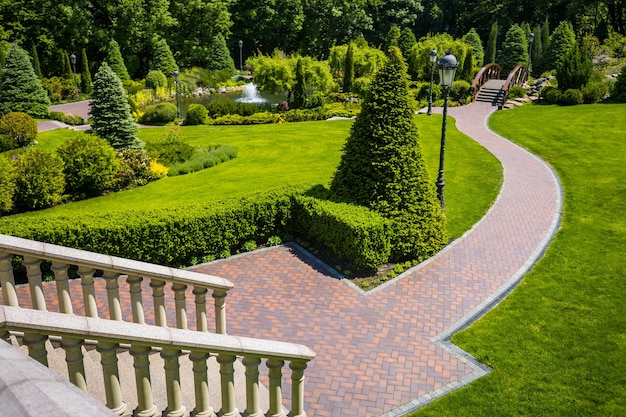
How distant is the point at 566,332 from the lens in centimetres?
1037

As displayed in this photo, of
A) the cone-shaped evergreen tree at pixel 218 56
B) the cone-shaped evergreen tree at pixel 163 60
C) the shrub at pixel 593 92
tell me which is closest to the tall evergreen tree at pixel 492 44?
the shrub at pixel 593 92

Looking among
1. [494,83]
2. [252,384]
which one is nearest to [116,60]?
[494,83]

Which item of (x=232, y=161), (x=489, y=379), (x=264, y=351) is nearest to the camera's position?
(x=264, y=351)

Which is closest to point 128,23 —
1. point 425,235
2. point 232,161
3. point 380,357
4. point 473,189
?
point 232,161

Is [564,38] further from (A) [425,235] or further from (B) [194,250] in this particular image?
(B) [194,250]

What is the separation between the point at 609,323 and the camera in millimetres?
10625

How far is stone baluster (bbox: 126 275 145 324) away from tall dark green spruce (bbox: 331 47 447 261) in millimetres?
7244

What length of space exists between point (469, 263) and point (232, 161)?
12830 mm

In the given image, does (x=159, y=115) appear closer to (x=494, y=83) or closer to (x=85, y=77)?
(x=85, y=77)

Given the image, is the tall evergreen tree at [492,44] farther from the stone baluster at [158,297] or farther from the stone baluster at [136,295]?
the stone baluster at [136,295]

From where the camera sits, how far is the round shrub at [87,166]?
60.9 ft

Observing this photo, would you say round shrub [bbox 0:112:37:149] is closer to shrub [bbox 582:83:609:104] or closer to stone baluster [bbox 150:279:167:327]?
stone baluster [bbox 150:279:167:327]

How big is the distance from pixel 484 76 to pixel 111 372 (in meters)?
41.4

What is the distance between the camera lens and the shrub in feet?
110
